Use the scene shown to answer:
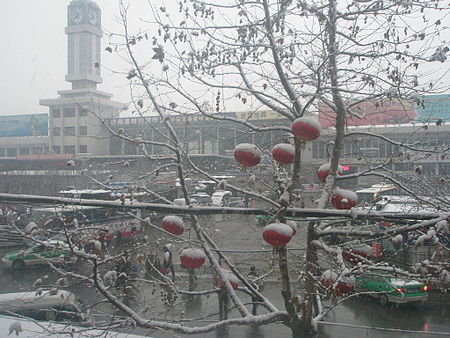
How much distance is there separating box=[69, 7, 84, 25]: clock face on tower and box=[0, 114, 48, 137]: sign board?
1749 centimetres

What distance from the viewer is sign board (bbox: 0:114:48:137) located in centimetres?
5528

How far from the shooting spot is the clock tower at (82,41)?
60906mm

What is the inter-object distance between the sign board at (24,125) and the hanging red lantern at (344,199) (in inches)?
→ 2267

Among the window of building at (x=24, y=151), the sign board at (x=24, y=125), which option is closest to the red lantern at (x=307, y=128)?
the window of building at (x=24, y=151)

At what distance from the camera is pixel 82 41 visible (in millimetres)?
65000

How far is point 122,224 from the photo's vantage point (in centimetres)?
649

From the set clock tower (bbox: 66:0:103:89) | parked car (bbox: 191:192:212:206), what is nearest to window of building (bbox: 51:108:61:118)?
clock tower (bbox: 66:0:103:89)

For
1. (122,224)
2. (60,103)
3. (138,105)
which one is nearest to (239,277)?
(138,105)

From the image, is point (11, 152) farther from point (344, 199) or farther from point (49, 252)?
point (344, 199)

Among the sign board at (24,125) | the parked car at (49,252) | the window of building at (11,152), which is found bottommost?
the parked car at (49,252)

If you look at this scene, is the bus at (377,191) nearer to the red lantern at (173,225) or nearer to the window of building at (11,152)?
the red lantern at (173,225)

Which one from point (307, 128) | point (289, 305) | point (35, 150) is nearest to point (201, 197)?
point (289, 305)

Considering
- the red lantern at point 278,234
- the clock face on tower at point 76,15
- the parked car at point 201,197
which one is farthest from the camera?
the clock face on tower at point 76,15

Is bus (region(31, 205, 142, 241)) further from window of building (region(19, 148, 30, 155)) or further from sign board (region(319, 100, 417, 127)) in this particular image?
window of building (region(19, 148, 30, 155))
